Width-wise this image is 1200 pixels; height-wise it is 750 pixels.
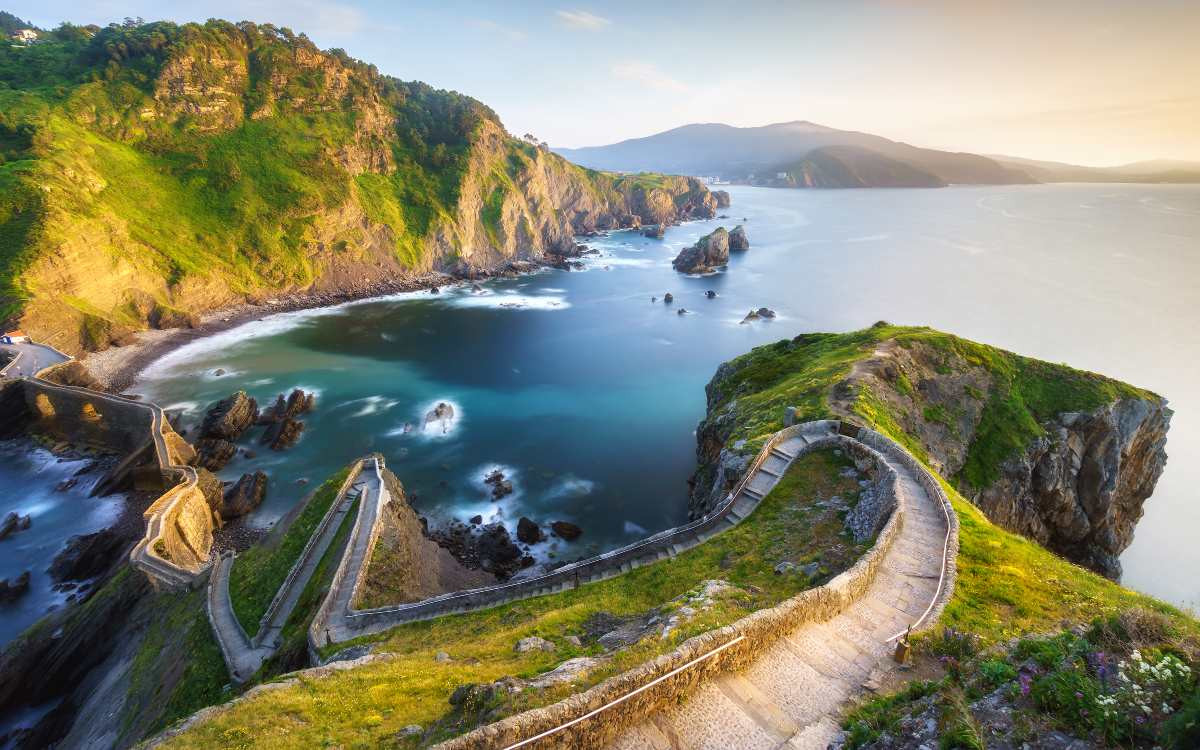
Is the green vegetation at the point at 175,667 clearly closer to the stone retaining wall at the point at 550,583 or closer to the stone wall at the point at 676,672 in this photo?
the stone retaining wall at the point at 550,583

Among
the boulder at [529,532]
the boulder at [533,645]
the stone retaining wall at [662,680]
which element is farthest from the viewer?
the boulder at [529,532]

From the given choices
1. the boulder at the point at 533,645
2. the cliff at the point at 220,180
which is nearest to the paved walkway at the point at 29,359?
the cliff at the point at 220,180

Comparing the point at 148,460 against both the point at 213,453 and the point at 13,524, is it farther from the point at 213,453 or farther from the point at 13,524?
the point at 13,524

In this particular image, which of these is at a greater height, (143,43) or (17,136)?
(143,43)

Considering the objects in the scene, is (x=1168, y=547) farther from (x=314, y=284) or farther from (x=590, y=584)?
(x=314, y=284)

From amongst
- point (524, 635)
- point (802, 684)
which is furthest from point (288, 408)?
point (802, 684)

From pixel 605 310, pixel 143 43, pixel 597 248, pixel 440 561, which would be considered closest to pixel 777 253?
pixel 597 248
